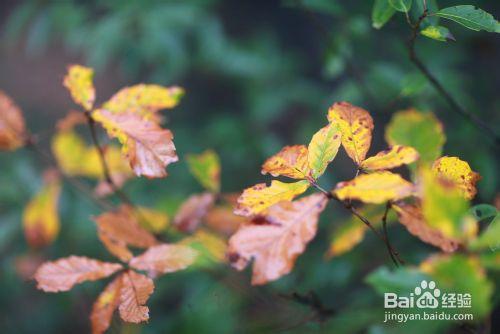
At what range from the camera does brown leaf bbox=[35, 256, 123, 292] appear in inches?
25.6

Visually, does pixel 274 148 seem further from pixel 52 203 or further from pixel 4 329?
pixel 4 329

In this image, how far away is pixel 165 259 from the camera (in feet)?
2.32

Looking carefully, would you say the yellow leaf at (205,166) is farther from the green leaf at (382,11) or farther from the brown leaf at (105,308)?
the green leaf at (382,11)

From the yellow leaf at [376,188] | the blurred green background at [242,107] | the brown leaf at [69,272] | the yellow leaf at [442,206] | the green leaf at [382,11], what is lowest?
the blurred green background at [242,107]

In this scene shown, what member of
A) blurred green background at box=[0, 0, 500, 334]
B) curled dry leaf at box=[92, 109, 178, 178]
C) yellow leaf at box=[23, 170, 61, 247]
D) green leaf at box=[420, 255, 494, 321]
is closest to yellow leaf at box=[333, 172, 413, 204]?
green leaf at box=[420, 255, 494, 321]

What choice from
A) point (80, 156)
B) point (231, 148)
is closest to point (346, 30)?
point (231, 148)

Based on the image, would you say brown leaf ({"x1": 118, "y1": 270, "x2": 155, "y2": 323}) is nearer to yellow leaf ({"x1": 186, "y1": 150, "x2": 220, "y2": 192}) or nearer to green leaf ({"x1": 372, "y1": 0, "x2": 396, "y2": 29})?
yellow leaf ({"x1": 186, "y1": 150, "x2": 220, "y2": 192})

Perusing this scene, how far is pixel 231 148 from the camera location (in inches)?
65.7

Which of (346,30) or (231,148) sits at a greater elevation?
(346,30)

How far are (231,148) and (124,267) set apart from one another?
100 cm

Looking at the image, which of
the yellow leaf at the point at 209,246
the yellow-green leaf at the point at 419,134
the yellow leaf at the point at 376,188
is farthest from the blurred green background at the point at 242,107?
the yellow leaf at the point at 376,188

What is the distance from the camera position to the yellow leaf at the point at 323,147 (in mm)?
563

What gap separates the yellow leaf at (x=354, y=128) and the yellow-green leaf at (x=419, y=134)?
0.10 m

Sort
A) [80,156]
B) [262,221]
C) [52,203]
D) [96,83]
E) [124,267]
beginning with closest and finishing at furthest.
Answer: [262,221]
[124,267]
[52,203]
[80,156]
[96,83]
